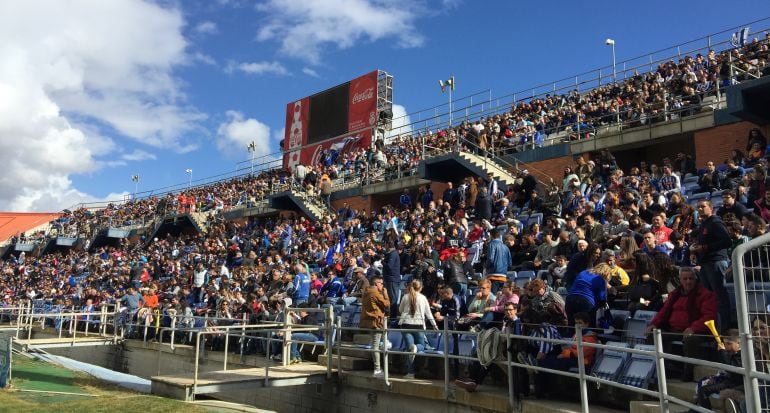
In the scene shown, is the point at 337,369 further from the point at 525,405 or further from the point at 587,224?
the point at 587,224

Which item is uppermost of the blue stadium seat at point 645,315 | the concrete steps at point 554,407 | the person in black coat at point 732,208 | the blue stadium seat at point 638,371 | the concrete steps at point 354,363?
the person in black coat at point 732,208

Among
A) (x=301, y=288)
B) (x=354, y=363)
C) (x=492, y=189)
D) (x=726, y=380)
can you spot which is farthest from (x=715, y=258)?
(x=492, y=189)

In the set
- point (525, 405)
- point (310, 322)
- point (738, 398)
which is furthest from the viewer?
point (310, 322)

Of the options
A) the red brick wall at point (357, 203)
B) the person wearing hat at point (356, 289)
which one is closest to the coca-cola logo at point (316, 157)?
the red brick wall at point (357, 203)

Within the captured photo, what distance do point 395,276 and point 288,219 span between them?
1714 cm

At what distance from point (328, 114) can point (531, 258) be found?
25494 millimetres

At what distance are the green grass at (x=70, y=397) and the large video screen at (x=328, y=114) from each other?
76.1 ft

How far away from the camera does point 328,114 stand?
3581cm

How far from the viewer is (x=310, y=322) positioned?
13188 millimetres

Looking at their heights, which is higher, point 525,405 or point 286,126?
point 286,126

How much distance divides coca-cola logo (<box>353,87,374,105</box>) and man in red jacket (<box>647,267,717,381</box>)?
27.7 m

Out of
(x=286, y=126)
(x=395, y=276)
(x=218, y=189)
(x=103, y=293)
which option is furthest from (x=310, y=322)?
(x=218, y=189)

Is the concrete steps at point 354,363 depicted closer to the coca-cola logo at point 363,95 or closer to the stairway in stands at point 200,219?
the coca-cola logo at point 363,95

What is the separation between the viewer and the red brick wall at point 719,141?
1512 cm
